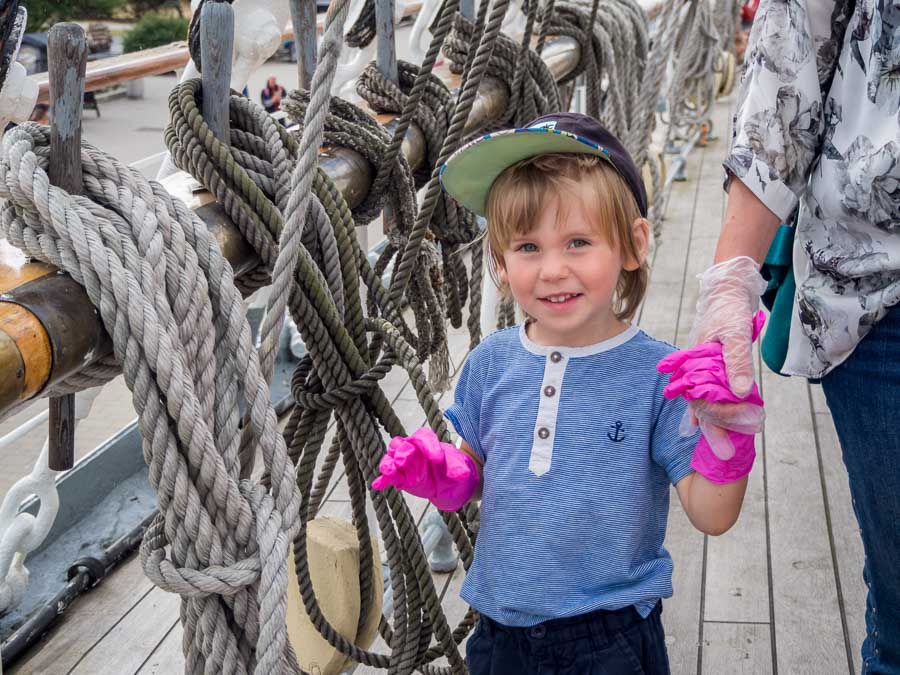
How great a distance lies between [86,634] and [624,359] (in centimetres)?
157

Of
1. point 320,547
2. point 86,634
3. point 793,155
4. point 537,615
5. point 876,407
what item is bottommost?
point 86,634

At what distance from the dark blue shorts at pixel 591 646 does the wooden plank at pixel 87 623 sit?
4.17 ft

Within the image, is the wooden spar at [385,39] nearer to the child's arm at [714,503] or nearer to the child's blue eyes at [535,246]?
the child's blue eyes at [535,246]

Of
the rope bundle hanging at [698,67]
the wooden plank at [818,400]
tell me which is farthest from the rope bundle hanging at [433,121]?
the rope bundle hanging at [698,67]

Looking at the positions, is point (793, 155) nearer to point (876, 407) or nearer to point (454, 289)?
point (876, 407)

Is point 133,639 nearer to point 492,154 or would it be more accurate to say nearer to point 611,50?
point 492,154

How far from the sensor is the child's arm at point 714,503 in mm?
1065

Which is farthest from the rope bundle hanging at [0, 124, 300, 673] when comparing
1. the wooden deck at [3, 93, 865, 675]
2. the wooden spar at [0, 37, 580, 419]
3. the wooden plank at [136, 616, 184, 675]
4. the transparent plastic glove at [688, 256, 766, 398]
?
the wooden plank at [136, 616, 184, 675]

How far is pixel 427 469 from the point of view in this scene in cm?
114

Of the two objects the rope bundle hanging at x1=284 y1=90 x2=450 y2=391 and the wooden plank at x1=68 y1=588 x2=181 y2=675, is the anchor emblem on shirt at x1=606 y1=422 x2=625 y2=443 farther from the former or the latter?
the wooden plank at x1=68 y1=588 x2=181 y2=675

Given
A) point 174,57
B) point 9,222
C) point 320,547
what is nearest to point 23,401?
point 9,222

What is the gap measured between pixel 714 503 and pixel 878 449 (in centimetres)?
21

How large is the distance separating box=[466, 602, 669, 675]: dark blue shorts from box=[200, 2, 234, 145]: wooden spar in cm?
63

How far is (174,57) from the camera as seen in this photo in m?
2.37
